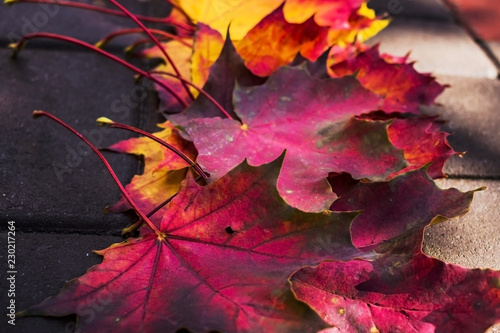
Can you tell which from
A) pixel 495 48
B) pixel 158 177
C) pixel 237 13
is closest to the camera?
pixel 158 177

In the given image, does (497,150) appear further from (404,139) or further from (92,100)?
Result: (92,100)

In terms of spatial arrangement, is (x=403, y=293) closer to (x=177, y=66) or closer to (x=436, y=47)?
(x=177, y=66)

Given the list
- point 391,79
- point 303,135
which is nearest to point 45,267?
point 303,135

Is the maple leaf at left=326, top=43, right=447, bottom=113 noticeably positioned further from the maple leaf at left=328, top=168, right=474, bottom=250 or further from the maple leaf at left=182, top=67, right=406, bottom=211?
the maple leaf at left=328, top=168, right=474, bottom=250

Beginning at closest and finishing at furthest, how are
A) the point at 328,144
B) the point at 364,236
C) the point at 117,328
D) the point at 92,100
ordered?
the point at 117,328 → the point at 364,236 → the point at 328,144 → the point at 92,100

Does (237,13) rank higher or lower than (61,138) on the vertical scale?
higher

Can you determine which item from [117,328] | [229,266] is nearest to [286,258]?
[229,266]

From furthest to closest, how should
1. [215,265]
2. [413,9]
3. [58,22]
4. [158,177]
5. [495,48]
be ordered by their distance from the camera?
[413,9] < [495,48] < [58,22] < [158,177] < [215,265]
